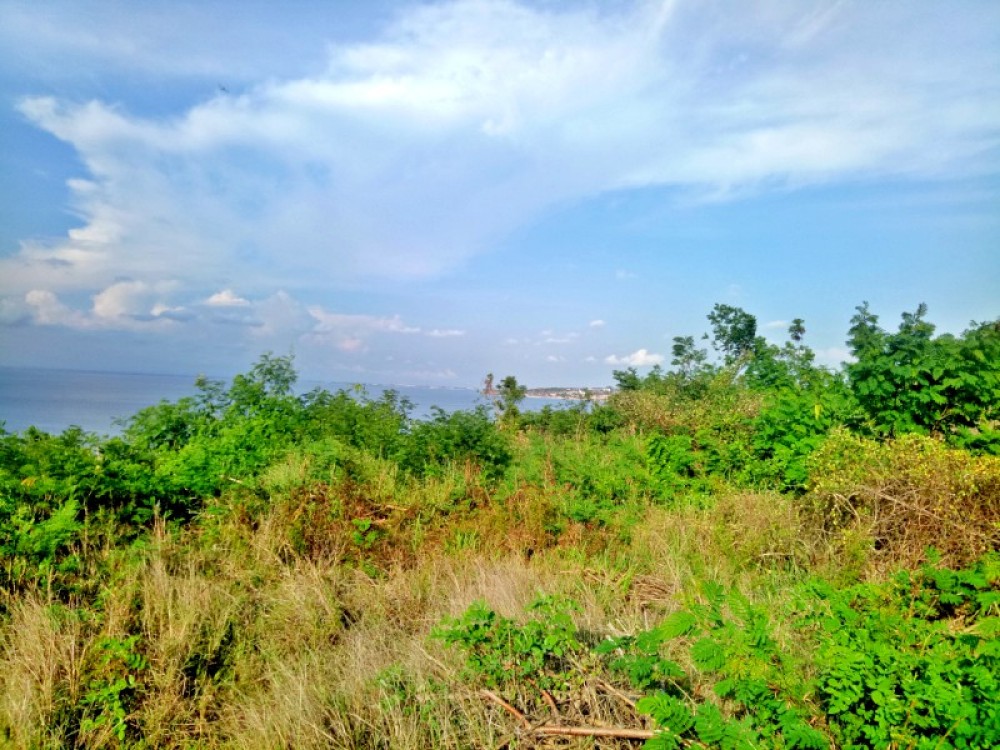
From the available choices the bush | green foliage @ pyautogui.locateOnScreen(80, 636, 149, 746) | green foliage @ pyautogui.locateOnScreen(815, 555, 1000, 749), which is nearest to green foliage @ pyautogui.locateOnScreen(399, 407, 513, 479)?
the bush

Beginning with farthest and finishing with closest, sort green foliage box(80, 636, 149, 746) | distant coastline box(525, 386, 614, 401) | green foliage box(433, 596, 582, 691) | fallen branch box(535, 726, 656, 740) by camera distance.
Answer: distant coastline box(525, 386, 614, 401) < green foliage box(80, 636, 149, 746) < green foliage box(433, 596, 582, 691) < fallen branch box(535, 726, 656, 740)

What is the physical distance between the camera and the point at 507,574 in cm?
532

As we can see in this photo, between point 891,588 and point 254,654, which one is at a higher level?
point 891,588

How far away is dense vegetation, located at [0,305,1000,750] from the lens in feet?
10.1

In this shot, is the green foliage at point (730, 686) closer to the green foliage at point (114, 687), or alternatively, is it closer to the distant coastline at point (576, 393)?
the green foliage at point (114, 687)

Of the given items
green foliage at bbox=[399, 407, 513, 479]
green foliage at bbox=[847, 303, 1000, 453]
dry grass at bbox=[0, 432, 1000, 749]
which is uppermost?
green foliage at bbox=[847, 303, 1000, 453]

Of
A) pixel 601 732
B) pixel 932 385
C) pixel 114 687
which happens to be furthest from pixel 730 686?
pixel 932 385

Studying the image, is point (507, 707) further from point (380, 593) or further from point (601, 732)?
point (380, 593)

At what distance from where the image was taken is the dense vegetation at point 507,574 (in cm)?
309

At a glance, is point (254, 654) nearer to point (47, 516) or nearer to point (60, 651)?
point (60, 651)

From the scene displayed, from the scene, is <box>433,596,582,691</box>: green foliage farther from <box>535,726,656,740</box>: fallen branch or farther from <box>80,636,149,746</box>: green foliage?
<box>80,636,149,746</box>: green foliage

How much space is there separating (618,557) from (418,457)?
350cm

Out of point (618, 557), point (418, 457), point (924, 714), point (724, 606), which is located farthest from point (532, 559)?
point (924, 714)

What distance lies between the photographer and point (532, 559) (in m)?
6.02
